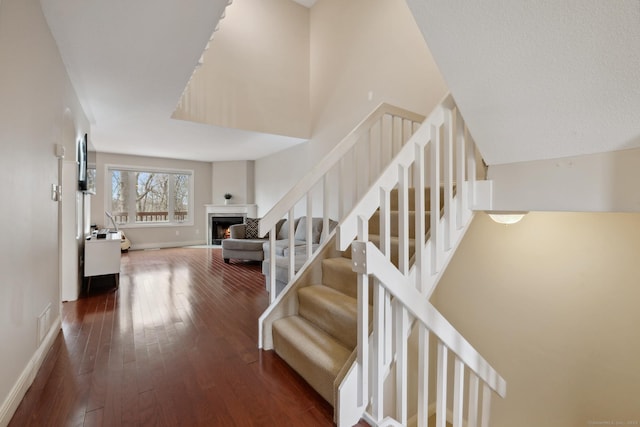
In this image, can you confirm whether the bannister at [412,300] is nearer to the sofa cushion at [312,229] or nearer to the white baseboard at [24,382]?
the white baseboard at [24,382]

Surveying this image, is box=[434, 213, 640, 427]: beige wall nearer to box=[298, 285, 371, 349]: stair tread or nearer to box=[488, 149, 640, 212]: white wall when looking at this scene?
box=[488, 149, 640, 212]: white wall

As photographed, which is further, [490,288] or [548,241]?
[490,288]

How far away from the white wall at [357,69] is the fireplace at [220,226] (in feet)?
6.81

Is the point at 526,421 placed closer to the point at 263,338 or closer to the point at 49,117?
the point at 263,338

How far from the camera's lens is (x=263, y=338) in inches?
82.9

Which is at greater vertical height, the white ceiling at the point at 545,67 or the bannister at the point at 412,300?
the white ceiling at the point at 545,67

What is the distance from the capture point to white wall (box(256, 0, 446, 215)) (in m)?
3.25

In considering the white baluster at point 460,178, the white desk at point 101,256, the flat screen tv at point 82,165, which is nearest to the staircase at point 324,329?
the white baluster at point 460,178

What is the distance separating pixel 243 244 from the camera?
16.3 feet

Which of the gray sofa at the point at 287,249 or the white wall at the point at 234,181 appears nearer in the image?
the gray sofa at the point at 287,249

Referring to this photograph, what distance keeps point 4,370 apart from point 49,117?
64.6 inches

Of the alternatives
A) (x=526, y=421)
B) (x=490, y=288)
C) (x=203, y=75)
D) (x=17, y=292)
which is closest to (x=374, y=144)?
(x=490, y=288)

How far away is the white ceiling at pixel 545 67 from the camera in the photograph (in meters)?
0.94

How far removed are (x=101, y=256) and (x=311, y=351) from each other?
3.02 meters
